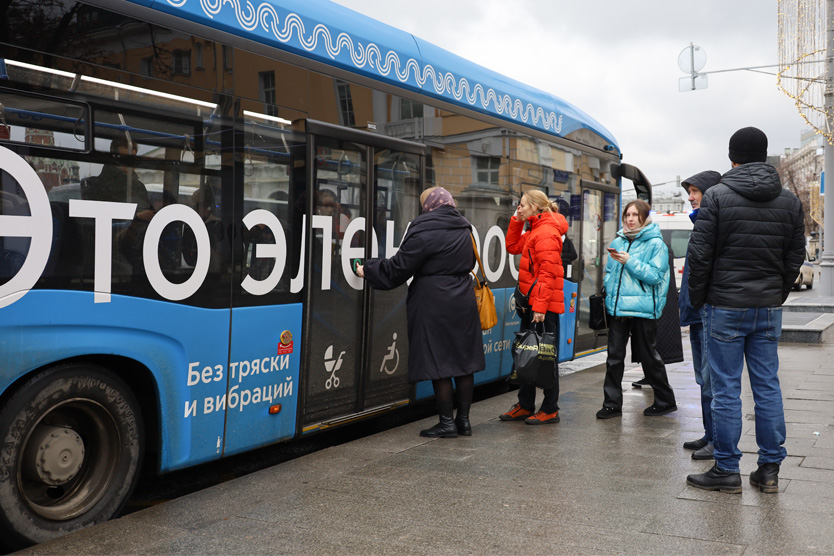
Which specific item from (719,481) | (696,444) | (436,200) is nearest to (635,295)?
(696,444)

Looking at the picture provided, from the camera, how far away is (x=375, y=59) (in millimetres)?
6125

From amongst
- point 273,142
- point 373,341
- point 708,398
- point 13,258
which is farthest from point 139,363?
point 708,398

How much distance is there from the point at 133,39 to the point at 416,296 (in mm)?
2726

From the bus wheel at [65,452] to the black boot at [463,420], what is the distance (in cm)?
261

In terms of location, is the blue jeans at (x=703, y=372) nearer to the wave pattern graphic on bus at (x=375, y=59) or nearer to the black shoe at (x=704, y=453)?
the black shoe at (x=704, y=453)

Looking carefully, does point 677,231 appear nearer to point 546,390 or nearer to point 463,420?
point 546,390

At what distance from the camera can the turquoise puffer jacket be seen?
657cm

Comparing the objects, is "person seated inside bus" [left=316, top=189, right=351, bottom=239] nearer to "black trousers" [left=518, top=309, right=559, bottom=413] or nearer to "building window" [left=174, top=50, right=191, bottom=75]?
"building window" [left=174, top=50, right=191, bottom=75]

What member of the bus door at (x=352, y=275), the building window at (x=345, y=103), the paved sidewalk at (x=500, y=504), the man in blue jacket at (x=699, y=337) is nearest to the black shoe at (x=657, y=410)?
the paved sidewalk at (x=500, y=504)

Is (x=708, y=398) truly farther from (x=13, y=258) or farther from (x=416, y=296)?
(x=13, y=258)

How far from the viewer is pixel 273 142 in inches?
200

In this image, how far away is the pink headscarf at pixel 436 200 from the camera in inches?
239

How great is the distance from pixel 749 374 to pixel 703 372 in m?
0.87

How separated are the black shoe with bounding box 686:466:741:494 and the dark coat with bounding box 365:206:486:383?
195 centimetres
